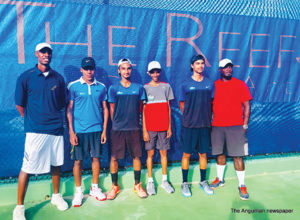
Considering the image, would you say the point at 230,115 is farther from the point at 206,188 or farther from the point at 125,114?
the point at 125,114

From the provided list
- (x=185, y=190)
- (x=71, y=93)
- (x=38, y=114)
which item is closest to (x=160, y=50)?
(x=71, y=93)

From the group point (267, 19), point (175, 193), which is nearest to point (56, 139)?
point (175, 193)

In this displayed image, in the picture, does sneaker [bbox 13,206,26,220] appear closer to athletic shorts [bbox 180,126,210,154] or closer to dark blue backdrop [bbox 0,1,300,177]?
dark blue backdrop [bbox 0,1,300,177]

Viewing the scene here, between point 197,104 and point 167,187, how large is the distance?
1.14 meters

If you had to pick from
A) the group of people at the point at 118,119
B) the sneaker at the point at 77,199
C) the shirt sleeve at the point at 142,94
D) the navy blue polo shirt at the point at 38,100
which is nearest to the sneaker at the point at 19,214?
the group of people at the point at 118,119

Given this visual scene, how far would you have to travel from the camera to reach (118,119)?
2.82 meters

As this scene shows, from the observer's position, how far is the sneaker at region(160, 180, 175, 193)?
120 inches

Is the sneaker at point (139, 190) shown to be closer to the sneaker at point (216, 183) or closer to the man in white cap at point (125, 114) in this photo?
the man in white cap at point (125, 114)

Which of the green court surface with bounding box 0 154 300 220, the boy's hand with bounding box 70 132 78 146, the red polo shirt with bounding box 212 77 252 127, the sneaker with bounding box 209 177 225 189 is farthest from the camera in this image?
the sneaker with bounding box 209 177 225 189

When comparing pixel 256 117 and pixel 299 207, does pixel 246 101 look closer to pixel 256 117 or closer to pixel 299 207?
pixel 256 117

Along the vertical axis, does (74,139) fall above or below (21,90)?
below

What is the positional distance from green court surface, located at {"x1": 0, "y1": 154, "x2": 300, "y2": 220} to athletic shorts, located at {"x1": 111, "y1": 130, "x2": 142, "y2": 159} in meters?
0.47

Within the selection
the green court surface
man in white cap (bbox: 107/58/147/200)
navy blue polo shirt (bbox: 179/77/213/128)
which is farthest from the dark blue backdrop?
navy blue polo shirt (bbox: 179/77/213/128)

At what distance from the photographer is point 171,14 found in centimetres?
332
